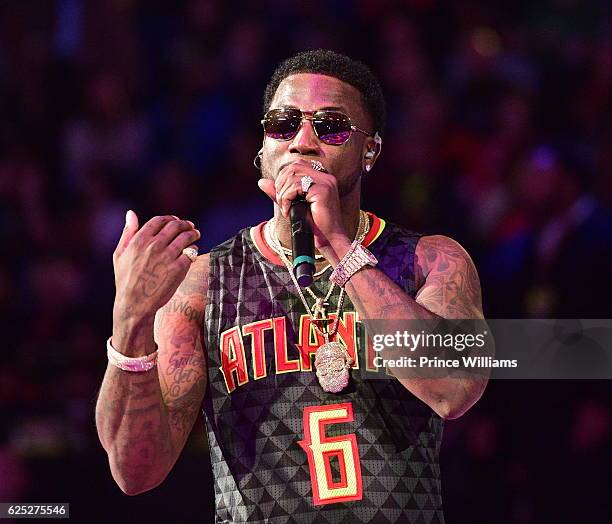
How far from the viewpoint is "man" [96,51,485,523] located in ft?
8.54

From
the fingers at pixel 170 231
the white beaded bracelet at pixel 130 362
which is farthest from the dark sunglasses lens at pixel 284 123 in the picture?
the white beaded bracelet at pixel 130 362

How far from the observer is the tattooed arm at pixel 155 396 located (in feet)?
8.50

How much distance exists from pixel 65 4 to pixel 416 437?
12.7ft

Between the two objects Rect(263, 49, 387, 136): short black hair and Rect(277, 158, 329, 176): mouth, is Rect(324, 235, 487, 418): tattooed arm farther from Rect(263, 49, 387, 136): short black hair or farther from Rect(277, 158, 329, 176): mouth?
Rect(263, 49, 387, 136): short black hair

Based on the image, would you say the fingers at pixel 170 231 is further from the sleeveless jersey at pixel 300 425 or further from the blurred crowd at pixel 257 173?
the blurred crowd at pixel 257 173

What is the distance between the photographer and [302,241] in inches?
99.3

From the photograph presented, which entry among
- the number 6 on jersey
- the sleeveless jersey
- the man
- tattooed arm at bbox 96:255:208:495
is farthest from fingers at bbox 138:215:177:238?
the number 6 on jersey

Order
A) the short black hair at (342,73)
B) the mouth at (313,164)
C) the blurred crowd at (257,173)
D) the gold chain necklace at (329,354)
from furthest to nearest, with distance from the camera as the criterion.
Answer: the blurred crowd at (257,173), the short black hair at (342,73), the mouth at (313,164), the gold chain necklace at (329,354)

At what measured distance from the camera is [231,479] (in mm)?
2711

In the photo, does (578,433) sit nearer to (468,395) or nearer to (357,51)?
(468,395)

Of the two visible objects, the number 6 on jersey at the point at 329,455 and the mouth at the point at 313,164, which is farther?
the mouth at the point at 313,164

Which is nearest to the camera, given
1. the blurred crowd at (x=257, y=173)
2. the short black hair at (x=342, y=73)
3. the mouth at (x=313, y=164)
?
the mouth at (x=313, y=164)

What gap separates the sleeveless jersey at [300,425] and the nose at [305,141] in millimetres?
372

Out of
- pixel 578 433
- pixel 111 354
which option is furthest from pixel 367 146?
pixel 578 433
